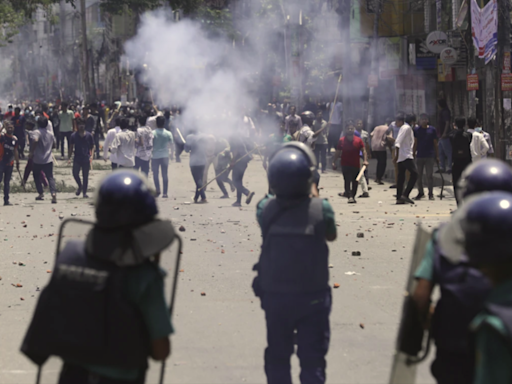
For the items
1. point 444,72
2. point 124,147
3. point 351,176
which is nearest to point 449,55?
point 444,72

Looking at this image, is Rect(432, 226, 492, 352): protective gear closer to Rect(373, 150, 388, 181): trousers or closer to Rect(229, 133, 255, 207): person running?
Rect(229, 133, 255, 207): person running

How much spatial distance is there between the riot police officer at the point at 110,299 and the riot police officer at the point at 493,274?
114 cm

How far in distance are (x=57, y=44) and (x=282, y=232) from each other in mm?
99560

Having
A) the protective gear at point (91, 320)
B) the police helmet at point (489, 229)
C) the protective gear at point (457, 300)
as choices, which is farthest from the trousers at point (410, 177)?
the police helmet at point (489, 229)

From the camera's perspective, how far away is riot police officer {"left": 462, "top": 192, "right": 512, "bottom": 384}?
220cm

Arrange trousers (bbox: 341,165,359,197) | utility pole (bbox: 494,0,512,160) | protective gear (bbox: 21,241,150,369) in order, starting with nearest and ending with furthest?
protective gear (bbox: 21,241,150,369)
trousers (bbox: 341,165,359,197)
utility pole (bbox: 494,0,512,160)

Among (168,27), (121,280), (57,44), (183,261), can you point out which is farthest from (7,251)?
(57,44)

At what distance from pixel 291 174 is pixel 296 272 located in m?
0.50

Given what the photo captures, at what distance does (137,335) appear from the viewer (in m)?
3.00

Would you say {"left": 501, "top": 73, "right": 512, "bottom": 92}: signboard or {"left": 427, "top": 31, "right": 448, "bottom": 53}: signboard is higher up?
{"left": 427, "top": 31, "right": 448, "bottom": 53}: signboard

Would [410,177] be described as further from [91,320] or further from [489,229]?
[489,229]

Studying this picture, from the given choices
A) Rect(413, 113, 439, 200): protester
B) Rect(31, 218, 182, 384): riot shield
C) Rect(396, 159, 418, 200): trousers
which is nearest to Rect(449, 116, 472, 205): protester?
Rect(396, 159, 418, 200): trousers

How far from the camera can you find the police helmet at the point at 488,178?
3.25m

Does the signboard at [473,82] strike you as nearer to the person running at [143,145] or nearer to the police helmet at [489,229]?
the person running at [143,145]
